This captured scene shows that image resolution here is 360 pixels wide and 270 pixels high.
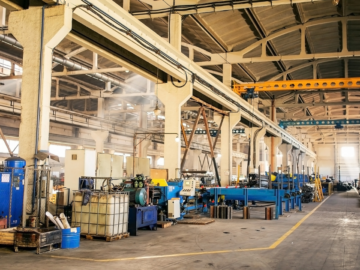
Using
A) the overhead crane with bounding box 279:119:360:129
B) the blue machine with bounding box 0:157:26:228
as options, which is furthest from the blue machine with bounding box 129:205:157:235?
the overhead crane with bounding box 279:119:360:129

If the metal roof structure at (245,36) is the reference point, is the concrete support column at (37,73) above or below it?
below

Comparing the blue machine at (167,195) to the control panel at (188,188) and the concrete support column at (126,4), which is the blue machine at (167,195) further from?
the concrete support column at (126,4)

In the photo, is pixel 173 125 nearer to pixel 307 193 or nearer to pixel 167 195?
pixel 167 195

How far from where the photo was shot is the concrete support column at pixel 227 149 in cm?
2123

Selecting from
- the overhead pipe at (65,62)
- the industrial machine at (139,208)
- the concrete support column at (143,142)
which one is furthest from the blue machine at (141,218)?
the concrete support column at (143,142)

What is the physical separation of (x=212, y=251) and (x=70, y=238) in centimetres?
310

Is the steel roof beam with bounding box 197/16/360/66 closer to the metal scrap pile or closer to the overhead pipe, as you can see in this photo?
the overhead pipe

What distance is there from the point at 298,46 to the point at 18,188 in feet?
65.2

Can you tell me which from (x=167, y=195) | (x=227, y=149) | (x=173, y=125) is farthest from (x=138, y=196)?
(x=227, y=149)

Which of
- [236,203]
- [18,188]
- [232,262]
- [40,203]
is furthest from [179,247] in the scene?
[236,203]

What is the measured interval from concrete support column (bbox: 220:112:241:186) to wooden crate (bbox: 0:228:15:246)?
14.6 metres

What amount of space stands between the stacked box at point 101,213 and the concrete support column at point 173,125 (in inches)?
217

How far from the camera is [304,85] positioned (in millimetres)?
22516

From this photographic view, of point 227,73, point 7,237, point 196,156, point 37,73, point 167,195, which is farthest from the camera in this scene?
point 196,156
